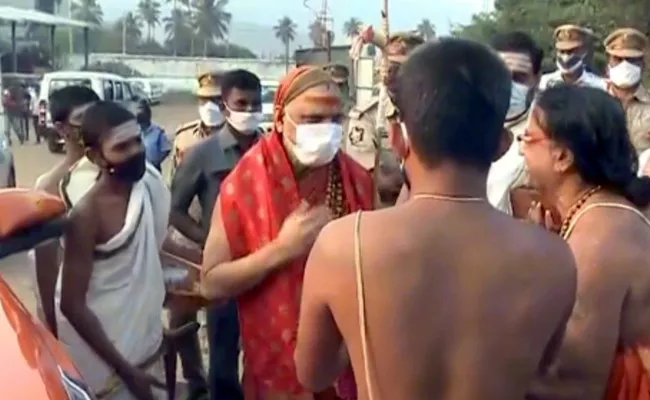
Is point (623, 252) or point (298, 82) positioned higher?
point (298, 82)

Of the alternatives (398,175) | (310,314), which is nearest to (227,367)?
(398,175)

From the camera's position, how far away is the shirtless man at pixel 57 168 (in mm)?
3973

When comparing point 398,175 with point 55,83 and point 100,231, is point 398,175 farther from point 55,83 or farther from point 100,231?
point 55,83

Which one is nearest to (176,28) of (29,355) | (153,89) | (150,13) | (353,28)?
(150,13)

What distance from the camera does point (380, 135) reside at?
5.53 meters

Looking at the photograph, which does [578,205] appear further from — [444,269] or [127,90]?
[127,90]

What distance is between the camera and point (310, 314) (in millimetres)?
2467

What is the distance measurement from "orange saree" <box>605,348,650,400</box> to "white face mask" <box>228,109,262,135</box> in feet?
9.80

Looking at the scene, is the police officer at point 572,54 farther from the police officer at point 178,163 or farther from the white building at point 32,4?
the white building at point 32,4

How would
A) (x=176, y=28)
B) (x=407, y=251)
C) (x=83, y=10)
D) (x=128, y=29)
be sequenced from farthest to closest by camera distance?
(x=176, y=28)
(x=128, y=29)
(x=83, y=10)
(x=407, y=251)

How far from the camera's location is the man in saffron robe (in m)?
3.50

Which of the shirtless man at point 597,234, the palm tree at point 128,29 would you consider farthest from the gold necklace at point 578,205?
the palm tree at point 128,29

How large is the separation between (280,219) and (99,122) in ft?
2.70

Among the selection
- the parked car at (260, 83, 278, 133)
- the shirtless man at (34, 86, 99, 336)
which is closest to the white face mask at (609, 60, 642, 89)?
the parked car at (260, 83, 278, 133)
